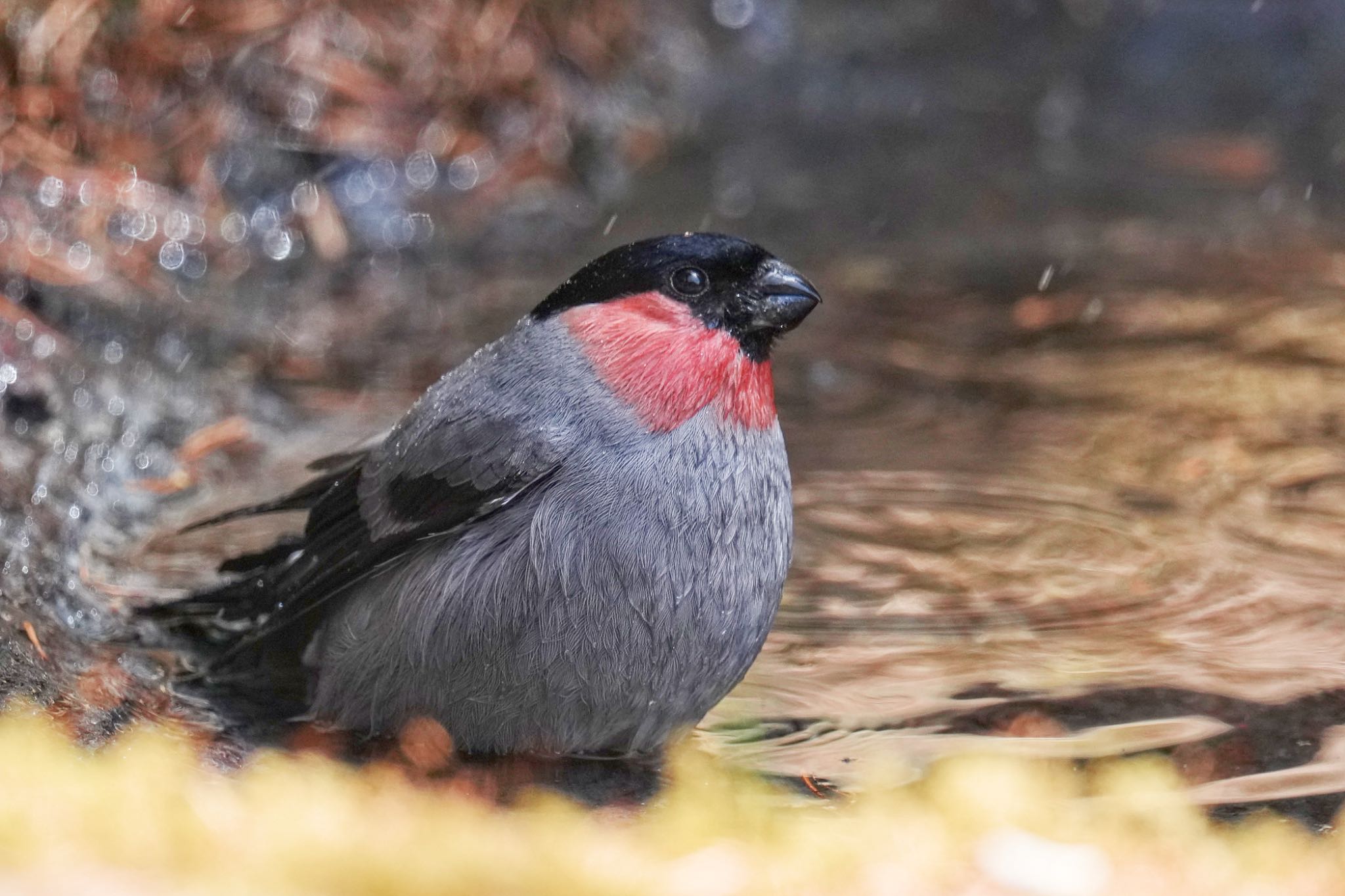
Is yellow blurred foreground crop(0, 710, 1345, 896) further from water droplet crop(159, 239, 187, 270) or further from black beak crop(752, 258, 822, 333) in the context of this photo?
water droplet crop(159, 239, 187, 270)

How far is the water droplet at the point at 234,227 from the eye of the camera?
6504 mm

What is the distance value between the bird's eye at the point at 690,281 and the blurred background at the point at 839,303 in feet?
2.77

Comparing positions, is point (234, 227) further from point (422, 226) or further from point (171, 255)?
point (422, 226)

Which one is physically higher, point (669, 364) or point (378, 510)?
point (669, 364)

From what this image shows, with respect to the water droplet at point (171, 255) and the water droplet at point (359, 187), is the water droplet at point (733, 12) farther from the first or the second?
the water droplet at point (171, 255)

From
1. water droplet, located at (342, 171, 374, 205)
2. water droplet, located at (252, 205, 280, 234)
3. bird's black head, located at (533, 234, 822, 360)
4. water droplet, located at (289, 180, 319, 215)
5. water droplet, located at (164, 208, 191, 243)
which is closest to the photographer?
bird's black head, located at (533, 234, 822, 360)

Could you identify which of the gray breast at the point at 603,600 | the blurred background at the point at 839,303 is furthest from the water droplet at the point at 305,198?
the gray breast at the point at 603,600

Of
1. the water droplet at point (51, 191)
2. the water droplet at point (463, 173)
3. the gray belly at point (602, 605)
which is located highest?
the water droplet at point (463, 173)

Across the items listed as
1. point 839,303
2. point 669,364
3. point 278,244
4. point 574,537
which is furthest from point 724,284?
point 278,244

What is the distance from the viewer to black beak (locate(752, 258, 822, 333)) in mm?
3436

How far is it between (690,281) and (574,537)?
2.08ft

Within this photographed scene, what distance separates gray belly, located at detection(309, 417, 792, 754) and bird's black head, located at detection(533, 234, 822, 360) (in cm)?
25

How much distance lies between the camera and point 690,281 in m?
3.44

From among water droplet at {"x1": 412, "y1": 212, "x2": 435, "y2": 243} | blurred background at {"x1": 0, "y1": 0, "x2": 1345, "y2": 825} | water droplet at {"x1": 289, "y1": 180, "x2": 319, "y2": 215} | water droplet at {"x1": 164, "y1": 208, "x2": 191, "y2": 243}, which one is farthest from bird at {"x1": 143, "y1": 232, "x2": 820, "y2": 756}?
water droplet at {"x1": 412, "y1": 212, "x2": 435, "y2": 243}
